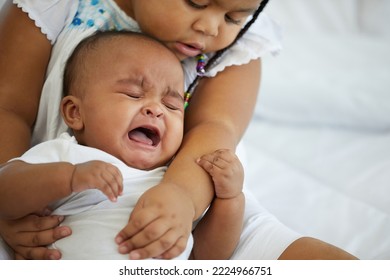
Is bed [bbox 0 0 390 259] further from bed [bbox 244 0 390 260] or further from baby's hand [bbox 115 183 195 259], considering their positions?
baby's hand [bbox 115 183 195 259]

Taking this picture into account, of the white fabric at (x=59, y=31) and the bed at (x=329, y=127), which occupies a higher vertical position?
the white fabric at (x=59, y=31)

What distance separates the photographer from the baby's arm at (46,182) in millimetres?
614

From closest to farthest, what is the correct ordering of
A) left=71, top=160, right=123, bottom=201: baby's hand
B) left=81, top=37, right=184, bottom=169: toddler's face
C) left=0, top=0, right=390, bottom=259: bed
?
left=71, top=160, right=123, bottom=201: baby's hand, left=81, top=37, right=184, bottom=169: toddler's face, left=0, top=0, right=390, bottom=259: bed

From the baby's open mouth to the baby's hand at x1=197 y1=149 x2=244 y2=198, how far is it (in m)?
0.07

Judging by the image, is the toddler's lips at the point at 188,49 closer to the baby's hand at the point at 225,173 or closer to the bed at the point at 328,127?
the baby's hand at the point at 225,173

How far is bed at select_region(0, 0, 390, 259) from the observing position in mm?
987

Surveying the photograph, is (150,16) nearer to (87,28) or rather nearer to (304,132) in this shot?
(87,28)

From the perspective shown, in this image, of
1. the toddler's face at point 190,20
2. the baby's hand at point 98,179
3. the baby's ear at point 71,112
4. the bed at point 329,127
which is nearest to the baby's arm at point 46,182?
the baby's hand at point 98,179

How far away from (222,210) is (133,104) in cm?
17

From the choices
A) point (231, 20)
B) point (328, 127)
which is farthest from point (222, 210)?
point (328, 127)

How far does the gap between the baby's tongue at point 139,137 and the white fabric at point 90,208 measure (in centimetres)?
4

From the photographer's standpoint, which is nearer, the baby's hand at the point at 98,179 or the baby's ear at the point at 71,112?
the baby's hand at the point at 98,179

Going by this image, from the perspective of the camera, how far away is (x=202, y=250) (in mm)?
754

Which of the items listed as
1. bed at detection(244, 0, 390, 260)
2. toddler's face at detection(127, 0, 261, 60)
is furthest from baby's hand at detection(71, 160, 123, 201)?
bed at detection(244, 0, 390, 260)
